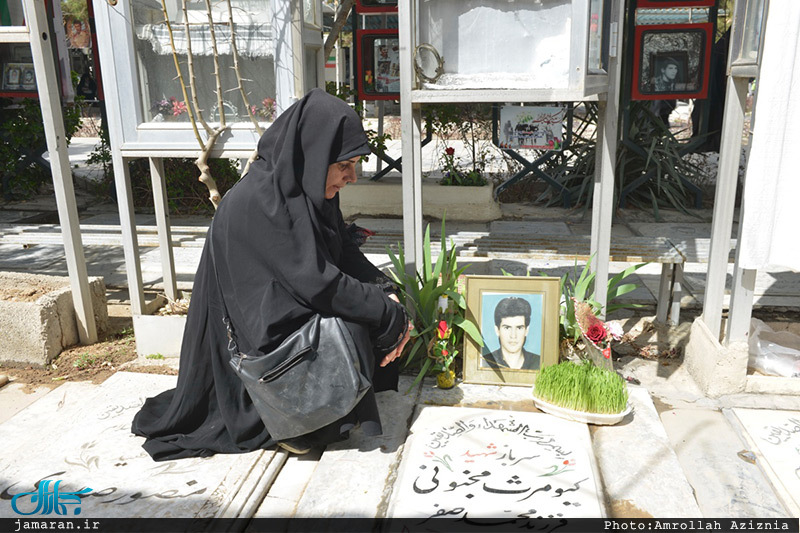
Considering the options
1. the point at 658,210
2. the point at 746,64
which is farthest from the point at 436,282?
the point at 658,210

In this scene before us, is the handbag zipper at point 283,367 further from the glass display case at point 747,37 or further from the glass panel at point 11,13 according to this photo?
the glass panel at point 11,13

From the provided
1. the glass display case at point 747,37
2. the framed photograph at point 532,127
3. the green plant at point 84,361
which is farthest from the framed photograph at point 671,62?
the green plant at point 84,361

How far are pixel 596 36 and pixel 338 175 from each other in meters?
1.55

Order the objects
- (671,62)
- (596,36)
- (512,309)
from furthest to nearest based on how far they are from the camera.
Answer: (671,62) → (512,309) → (596,36)

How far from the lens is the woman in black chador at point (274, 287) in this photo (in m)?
2.65

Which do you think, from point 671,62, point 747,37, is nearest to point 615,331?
point 747,37

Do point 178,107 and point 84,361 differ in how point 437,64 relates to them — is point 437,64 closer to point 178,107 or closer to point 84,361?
point 178,107

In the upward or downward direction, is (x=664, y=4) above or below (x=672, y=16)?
above

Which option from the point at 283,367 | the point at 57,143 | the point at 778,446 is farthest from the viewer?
the point at 57,143

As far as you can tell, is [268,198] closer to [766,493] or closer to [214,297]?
[214,297]

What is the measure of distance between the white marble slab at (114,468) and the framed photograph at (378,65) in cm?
492

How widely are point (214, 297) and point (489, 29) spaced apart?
199 centimetres

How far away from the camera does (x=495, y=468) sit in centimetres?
281

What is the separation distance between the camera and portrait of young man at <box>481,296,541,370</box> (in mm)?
3609
